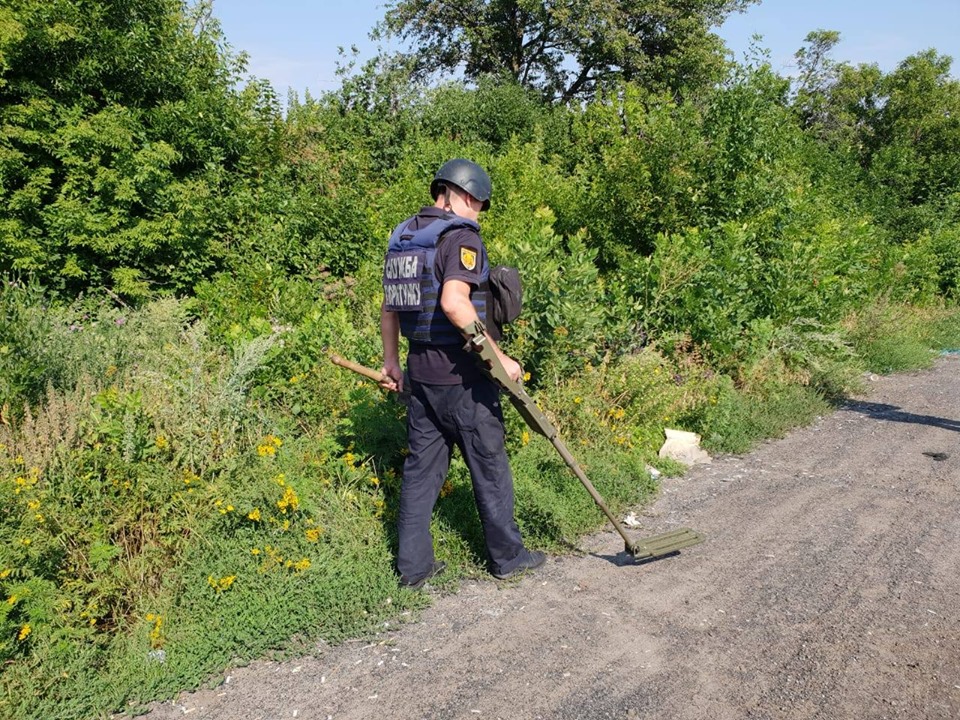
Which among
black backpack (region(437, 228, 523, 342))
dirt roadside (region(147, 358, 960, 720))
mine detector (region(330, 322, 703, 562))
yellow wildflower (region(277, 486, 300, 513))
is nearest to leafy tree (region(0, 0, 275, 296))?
yellow wildflower (region(277, 486, 300, 513))

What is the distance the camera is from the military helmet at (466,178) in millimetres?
3947

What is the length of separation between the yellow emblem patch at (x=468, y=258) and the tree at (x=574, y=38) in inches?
884

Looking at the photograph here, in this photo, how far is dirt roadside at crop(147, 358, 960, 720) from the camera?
3.21m

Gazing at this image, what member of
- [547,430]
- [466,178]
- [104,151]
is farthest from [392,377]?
[104,151]

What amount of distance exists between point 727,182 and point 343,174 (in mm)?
5463

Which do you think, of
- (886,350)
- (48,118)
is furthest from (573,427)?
(48,118)

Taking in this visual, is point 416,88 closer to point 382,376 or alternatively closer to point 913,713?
point 382,376

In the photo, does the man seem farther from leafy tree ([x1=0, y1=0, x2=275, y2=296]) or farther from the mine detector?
leafy tree ([x1=0, y1=0, x2=275, y2=296])

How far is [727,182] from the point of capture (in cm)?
842

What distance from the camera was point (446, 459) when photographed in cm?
418

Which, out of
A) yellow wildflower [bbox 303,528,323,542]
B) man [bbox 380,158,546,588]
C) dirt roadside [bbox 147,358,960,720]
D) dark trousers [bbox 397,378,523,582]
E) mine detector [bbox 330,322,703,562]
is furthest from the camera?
yellow wildflower [bbox 303,528,323,542]


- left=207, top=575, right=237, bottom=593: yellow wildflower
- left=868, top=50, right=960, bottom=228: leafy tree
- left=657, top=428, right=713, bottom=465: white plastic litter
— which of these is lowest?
left=207, top=575, right=237, bottom=593: yellow wildflower

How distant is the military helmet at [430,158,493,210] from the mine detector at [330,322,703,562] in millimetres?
745

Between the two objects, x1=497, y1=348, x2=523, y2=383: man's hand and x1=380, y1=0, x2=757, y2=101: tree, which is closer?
x1=497, y1=348, x2=523, y2=383: man's hand
